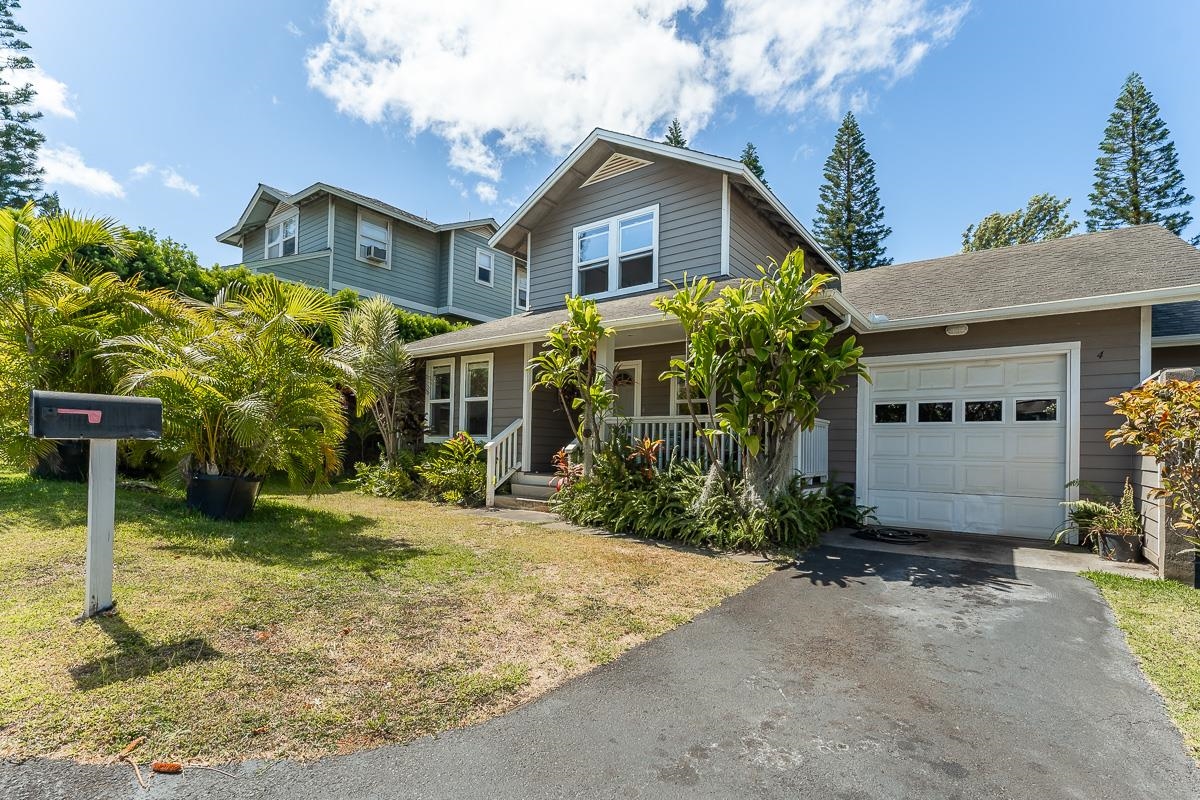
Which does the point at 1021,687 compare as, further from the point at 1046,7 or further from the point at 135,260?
the point at 135,260

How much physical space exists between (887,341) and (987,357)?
1.23 m

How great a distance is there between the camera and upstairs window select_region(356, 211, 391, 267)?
1611 cm

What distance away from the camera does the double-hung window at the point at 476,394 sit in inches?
414

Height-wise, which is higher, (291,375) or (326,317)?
(326,317)

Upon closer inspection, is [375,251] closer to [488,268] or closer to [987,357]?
[488,268]

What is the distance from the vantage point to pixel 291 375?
5793mm

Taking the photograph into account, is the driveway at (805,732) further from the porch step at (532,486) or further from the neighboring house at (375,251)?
the neighboring house at (375,251)

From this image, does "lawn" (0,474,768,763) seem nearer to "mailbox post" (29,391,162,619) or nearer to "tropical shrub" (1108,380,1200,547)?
"mailbox post" (29,391,162,619)

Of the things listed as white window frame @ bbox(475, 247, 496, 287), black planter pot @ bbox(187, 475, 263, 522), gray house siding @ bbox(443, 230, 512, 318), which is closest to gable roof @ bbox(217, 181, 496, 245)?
gray house siding @ bbox(443, 230, 512, 318)

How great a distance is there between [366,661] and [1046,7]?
12.5 meters

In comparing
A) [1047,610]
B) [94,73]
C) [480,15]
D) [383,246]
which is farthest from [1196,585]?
[383,246]

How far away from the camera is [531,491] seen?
8.84 meters

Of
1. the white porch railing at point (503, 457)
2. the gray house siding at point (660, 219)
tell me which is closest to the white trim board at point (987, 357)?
the gray house siding at point (660, 219)

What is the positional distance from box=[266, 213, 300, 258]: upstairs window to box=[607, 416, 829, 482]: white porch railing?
539 inches
